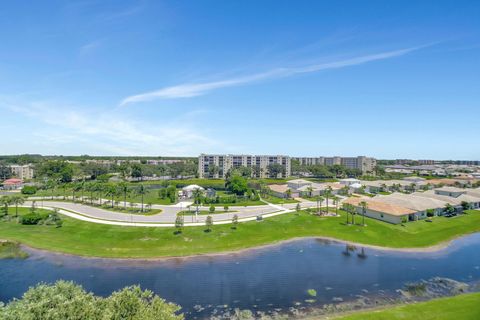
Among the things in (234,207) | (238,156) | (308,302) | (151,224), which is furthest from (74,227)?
(238,156)

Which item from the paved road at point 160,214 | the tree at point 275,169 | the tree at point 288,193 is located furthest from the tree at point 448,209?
the tree at point 275,169

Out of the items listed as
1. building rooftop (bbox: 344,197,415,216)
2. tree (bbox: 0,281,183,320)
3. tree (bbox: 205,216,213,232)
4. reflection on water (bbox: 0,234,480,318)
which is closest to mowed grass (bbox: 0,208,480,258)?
tree (bbox: 205,216,213,232)

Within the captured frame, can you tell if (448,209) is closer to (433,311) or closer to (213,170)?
(433,311)

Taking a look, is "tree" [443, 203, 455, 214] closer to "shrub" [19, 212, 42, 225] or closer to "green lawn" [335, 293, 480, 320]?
"green lawn" [335, 293, 480, 320]

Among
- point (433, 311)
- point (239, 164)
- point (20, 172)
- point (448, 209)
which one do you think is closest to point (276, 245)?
point (433, 311)

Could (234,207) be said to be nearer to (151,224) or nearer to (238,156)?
(151,224)
